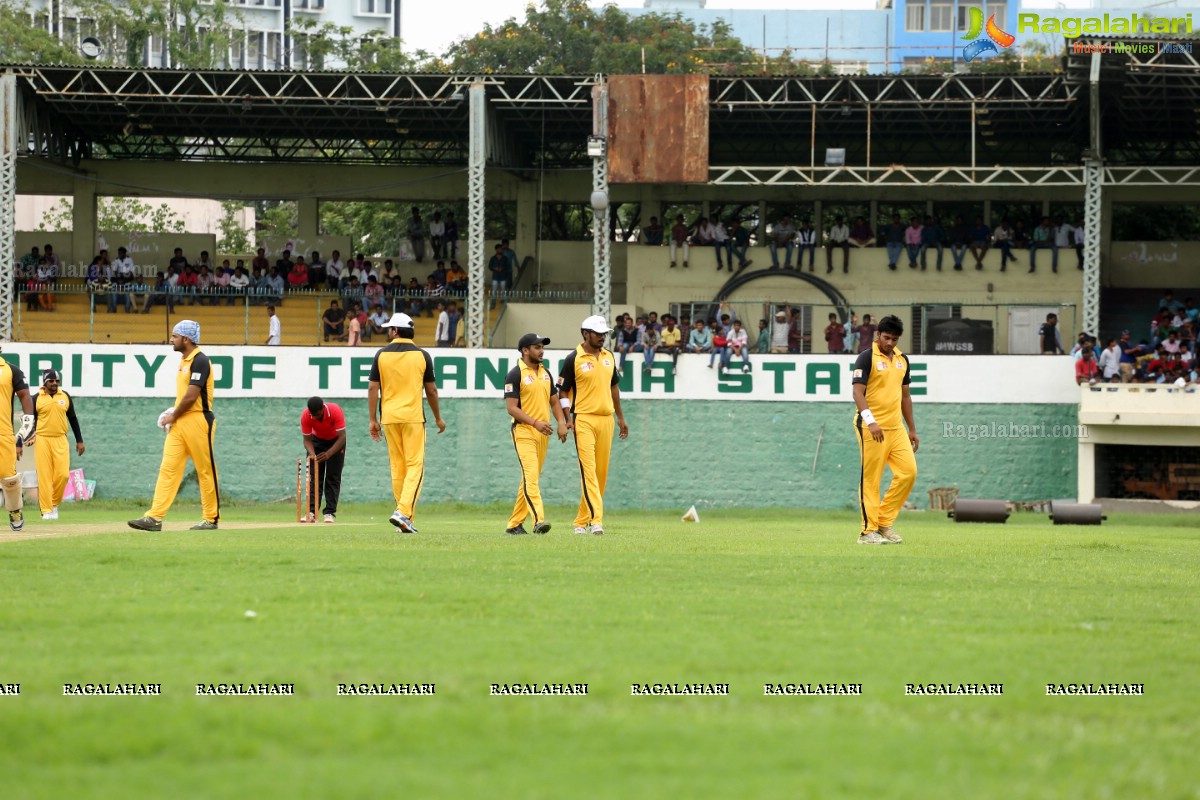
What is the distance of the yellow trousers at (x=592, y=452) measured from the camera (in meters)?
16.1

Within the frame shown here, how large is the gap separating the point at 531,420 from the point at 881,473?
3425 mm

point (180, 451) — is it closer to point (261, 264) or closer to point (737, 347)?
point (737, 347)

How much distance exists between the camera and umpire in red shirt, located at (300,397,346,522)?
70.1ft

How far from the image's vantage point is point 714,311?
120ft

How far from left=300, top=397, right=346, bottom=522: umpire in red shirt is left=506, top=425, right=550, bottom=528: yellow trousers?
227 inches

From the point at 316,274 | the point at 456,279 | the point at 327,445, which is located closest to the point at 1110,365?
the point at 456,279

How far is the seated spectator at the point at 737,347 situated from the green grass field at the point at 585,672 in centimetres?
2357

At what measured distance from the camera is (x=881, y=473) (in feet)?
50.2

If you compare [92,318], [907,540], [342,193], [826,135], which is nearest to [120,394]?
[92,318]

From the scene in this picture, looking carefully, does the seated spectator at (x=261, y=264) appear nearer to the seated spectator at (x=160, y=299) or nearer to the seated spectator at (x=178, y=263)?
the seated spectator at (x=178, y=263)

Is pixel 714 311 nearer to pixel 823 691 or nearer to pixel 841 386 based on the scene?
pixel 841 386

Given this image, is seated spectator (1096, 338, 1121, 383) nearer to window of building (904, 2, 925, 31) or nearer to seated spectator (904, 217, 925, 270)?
seated spectator (904, 217, 925, 270)

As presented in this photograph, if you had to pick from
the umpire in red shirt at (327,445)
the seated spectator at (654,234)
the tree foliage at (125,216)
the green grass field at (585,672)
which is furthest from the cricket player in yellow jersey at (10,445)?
the tree foliage at (125,216)

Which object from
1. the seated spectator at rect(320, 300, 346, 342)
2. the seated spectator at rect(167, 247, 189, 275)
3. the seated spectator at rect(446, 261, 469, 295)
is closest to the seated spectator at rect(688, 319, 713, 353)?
the seated spectator at rect(446, 261, 469, 295)
